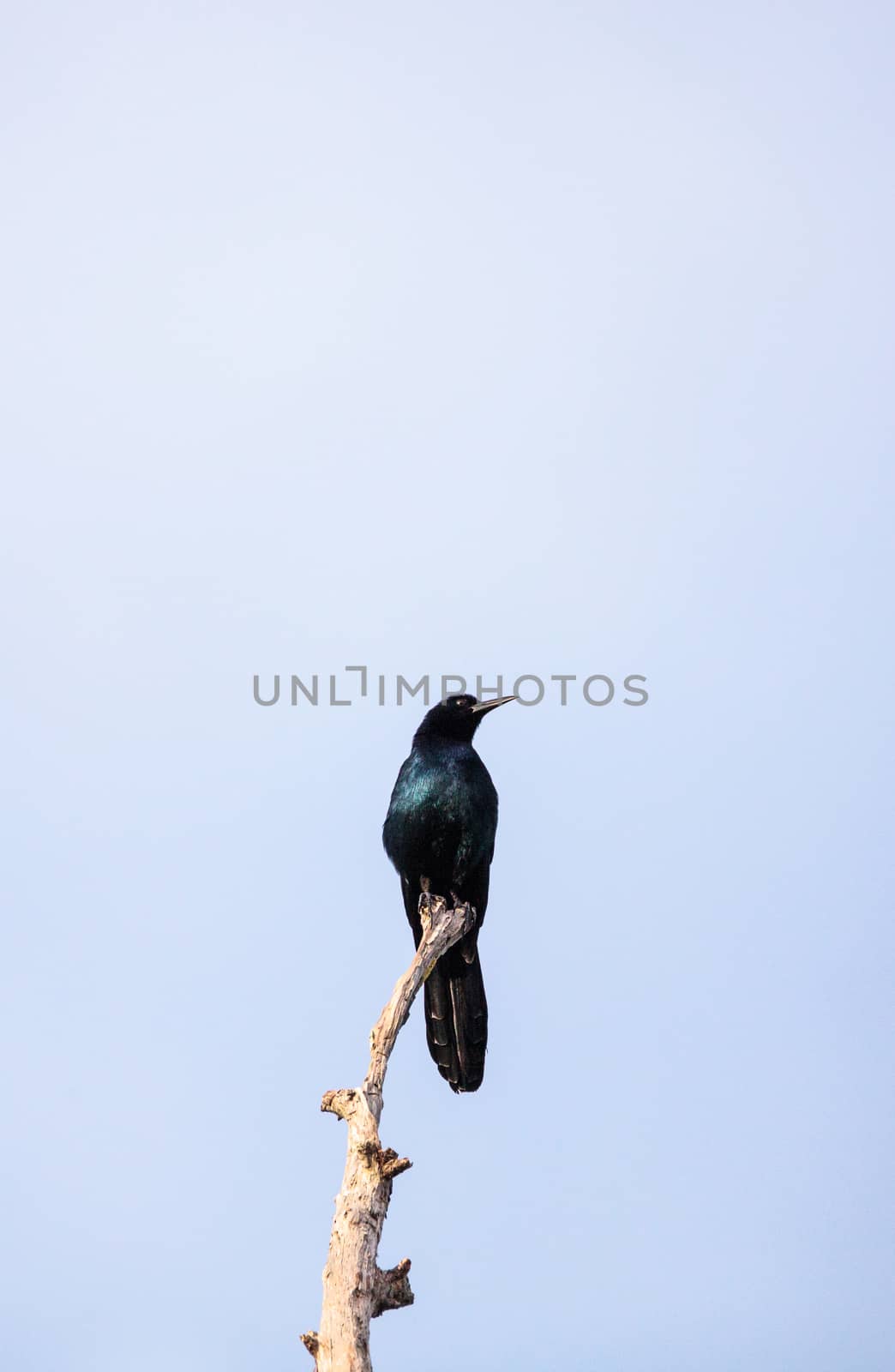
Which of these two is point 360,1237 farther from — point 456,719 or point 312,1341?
point 456,719

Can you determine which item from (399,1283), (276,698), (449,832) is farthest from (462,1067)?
(276,698)

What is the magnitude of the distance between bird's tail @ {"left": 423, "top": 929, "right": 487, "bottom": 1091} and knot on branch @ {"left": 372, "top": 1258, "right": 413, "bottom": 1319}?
3144mm

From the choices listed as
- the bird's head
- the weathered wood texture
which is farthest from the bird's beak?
the weathered wood texture

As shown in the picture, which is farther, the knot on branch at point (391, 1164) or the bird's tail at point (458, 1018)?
the bird's tail at point (458, 1018)

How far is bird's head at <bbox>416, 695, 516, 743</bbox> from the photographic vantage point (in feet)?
36.0

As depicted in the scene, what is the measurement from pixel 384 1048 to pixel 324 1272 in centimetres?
121

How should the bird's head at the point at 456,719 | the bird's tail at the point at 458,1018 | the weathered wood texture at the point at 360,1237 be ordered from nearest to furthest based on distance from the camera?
the weathered wood texture at the point at 360,1237 → the bird's tail at the point at 458,1018 → the bird's head at the point at 456,719

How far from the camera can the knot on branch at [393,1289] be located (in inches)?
252

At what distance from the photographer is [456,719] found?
1102 cm

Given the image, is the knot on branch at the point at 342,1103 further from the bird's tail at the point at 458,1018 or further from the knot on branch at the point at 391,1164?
the bird's tail at the point at 458,1018

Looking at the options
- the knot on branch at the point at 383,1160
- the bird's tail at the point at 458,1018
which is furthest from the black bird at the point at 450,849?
the knot on branch at the point at 383,1160

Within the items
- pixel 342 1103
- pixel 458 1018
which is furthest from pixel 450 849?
pixel 342 1103

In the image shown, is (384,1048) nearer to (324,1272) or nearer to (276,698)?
(324,1272)

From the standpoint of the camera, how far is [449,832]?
10.2 meters
